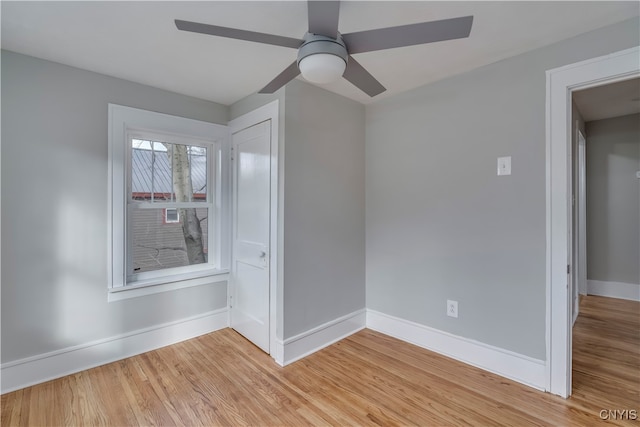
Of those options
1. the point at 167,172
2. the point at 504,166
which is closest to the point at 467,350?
the point at 504,166

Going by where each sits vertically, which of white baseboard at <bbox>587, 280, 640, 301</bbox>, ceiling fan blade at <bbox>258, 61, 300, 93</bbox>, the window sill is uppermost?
ceiling fan blade at <bbox>258, 61, 300, 93</bbox>

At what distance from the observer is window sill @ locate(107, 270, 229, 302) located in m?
2.49

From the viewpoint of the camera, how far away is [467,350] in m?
A: 2.39

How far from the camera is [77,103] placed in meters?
2.29

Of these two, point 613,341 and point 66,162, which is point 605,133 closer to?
point 613,341

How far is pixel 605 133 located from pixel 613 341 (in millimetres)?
2839

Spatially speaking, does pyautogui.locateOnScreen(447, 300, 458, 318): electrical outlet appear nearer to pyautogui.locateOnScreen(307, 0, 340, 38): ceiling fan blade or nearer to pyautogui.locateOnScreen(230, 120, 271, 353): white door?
pyautogui.locateOnScreen(230, 120, 271, 353): white door

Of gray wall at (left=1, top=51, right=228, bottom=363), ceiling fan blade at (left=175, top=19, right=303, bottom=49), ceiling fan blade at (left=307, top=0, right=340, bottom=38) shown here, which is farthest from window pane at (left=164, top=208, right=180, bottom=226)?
ceiling fan blade at (left=307, top=0, right=340, bottom=38)

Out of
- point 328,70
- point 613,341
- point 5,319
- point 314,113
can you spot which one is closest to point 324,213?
point 314,113

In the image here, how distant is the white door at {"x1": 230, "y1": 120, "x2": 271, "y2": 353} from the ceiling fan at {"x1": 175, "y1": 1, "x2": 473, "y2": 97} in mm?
1203

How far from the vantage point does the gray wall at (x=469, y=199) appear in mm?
2057

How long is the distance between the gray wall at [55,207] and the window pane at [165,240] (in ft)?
0.94

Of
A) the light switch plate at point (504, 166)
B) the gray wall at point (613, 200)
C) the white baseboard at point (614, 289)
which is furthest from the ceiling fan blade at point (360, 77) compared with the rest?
the white baseboard at point (614, 289)

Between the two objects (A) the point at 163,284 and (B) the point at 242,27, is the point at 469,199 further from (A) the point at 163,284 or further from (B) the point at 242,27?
(A) the point at 163,284
